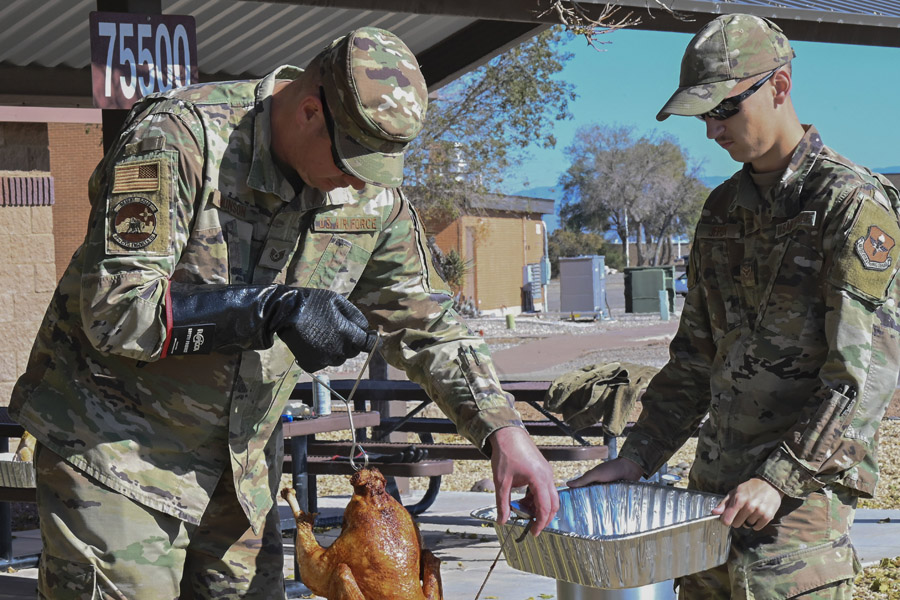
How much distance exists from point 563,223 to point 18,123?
254 ft

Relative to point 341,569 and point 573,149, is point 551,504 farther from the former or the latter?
point 573,149

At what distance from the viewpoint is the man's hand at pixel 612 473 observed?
296 centimetres

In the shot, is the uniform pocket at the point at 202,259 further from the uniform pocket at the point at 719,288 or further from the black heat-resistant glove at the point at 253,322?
the uniform pocket at the point at 719,288

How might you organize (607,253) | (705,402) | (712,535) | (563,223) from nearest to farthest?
(712,535), (705,402), (607,253), (563,223)

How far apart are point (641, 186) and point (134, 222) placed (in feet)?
229

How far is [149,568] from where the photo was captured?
2.44 meters

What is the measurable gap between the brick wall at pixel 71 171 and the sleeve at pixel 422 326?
81.0ft

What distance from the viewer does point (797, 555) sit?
104 inches

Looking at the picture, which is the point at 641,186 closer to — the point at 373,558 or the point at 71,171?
the point at 71,171

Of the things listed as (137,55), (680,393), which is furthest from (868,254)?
(137,55)

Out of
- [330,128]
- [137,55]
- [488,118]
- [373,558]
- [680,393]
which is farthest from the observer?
[488,118]

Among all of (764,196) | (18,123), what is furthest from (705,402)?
(18,123)

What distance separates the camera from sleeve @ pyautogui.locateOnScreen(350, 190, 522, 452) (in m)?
2.71

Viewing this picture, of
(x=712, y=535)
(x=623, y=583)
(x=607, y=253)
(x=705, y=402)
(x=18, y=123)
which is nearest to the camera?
(x=623, y=583)
